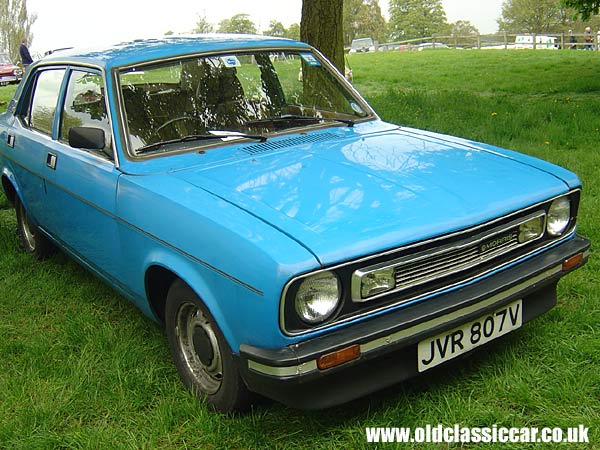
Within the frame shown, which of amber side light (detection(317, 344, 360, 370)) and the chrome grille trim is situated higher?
the chrome grille trim

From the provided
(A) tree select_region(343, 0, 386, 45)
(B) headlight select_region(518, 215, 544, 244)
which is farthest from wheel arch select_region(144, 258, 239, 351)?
(A) tree select_region(343, 0, 386, 45)

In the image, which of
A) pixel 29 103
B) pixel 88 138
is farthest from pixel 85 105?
pixel 29 103

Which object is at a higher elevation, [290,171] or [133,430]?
[290,171]

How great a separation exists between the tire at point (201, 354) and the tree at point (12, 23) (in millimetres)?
57381

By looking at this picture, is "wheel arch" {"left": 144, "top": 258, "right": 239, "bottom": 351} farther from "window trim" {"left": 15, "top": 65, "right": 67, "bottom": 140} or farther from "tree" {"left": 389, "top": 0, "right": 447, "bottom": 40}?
"tree" {"left": 389, "top": 0, "right": 447, "bottom": 40}

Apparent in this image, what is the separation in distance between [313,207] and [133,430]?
1262 mm

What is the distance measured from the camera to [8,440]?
2.77m

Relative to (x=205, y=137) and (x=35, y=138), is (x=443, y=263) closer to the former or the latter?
(x=205, y=137)

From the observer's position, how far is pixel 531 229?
9.52 feet

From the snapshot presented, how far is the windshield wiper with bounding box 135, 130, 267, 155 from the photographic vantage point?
3.28m

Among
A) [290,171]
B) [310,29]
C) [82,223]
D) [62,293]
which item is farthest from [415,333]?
[310,29]

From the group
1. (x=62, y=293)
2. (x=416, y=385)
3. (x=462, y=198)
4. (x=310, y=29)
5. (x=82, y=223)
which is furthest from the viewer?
(x=310, y=29)

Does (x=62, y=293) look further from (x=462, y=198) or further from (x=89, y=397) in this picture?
(x=462, y=198)

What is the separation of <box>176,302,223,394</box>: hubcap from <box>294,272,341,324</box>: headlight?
0.56 metres
